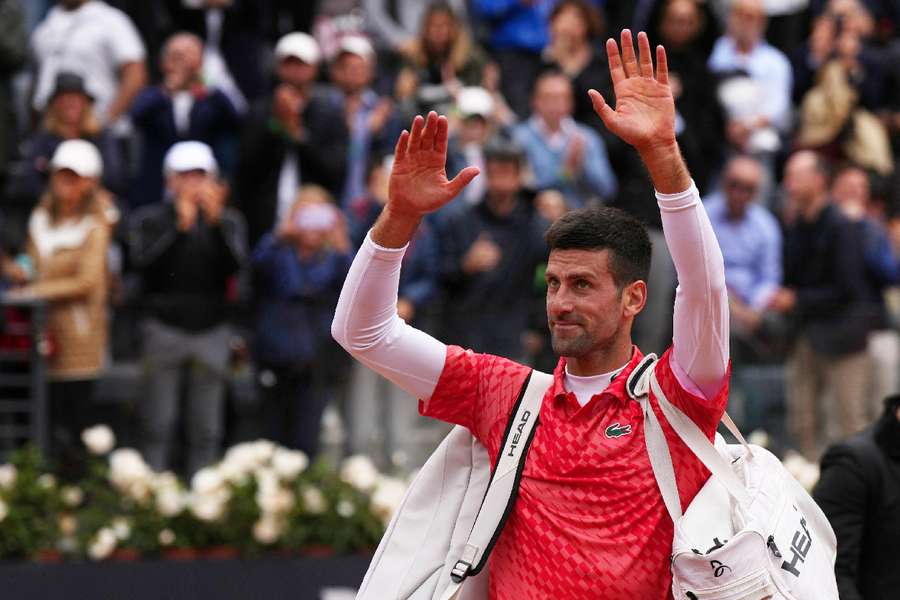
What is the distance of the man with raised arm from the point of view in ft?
15.5

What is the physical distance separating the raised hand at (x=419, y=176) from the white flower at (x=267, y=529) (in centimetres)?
458

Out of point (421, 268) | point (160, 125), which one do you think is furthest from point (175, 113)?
point (421, 268)

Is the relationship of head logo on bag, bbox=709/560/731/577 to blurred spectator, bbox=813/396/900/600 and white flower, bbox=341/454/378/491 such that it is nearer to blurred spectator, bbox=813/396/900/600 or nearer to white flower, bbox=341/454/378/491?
blurred spectator, bbox=813/396/900/600

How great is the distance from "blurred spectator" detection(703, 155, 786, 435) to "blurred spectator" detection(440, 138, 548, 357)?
124 cm

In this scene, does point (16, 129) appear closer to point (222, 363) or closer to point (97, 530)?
point (222, 363)

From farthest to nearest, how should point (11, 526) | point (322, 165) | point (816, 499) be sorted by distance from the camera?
point (322, 165) < point (11, 526) < point (816, 499)

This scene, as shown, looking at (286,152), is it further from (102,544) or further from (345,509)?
(102,544)

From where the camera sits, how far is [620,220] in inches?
201

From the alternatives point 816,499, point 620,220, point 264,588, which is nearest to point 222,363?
point 264,588

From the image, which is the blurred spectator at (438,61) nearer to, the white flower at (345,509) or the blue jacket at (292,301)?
the blue jacket at (292,301)

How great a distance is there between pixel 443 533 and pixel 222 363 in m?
5.45

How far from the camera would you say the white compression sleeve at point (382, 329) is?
200 inches

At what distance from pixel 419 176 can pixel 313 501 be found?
15.4 feet

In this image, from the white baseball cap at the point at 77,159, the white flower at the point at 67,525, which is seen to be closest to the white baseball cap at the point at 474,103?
the white baseball cap at the point at 77,159
